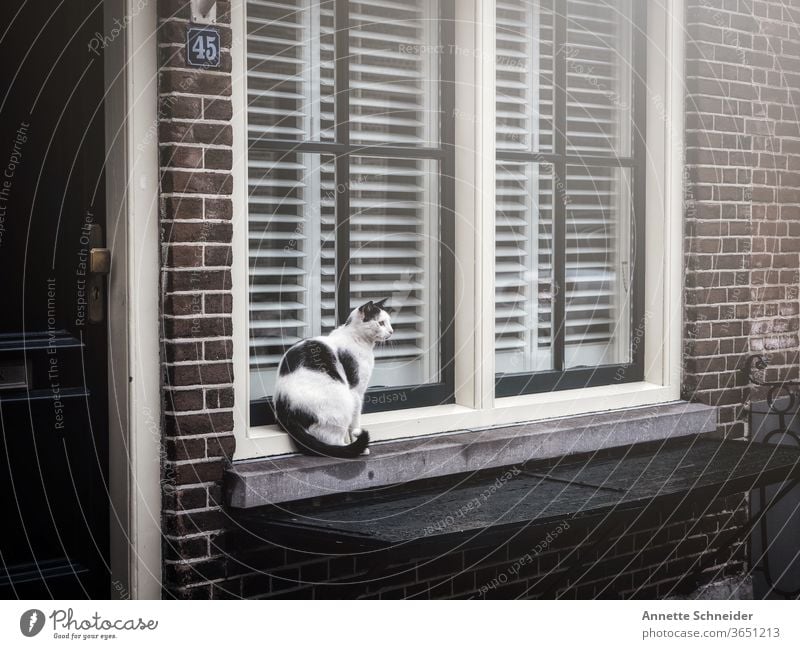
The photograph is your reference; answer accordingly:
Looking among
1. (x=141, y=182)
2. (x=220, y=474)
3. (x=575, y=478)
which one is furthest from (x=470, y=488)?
(x=141, y=182)

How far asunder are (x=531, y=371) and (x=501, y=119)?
1078 millimetres

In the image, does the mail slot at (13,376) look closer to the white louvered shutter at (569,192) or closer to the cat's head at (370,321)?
the cat's head at (370,321)

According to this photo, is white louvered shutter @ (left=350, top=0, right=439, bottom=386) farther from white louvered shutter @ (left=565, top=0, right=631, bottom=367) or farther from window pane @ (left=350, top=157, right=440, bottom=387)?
white louvered shutter @ (left=565, top=0, right=631, bottom=367)

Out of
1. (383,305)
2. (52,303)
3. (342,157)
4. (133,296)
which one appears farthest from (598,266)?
(52,303)

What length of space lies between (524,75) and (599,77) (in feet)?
1.53

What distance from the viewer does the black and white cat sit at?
153 inches

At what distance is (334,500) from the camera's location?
3.92 metres

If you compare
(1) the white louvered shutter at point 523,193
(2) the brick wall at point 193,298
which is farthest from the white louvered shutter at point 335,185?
(1) the white louvered shutter at point 523,193

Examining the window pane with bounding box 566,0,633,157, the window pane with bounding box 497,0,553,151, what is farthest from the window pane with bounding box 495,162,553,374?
the window pane with bounding box 566,0,633,157

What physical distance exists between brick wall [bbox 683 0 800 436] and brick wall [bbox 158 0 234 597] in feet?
7.80

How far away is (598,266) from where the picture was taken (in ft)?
16.4

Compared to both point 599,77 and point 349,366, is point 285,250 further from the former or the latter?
point 599,77

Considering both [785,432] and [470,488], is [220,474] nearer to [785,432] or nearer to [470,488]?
[470,488]

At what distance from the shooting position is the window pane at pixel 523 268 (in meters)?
4.62
